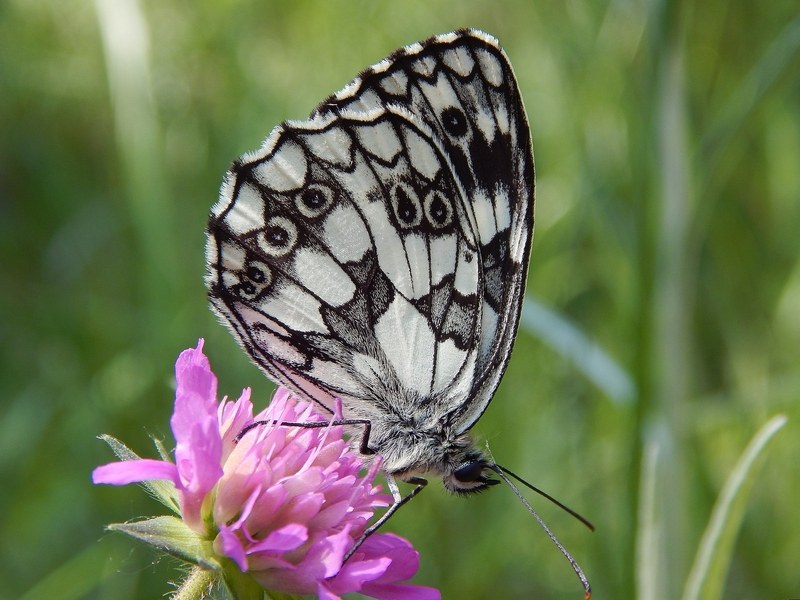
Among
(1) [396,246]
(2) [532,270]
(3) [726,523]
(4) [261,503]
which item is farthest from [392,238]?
(2) [532,270]

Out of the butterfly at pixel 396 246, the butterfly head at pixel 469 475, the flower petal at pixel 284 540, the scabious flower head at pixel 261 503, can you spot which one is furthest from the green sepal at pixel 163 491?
the butterfly head at pixel 469 475

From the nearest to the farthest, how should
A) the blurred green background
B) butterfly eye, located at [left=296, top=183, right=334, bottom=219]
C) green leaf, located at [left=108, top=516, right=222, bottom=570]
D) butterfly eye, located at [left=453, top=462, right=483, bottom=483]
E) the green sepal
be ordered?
green leaf, located at [left=108, top=516, right=222, bottom=570], the green sepal, butterfly eye, located at [left=453, top=462, right=483, bottom=483], butterfly eye, located at [left=296, top=183, right=334, bottom=219], the blurred green background

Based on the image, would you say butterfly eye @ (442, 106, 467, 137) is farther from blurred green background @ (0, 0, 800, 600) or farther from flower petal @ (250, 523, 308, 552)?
flower petal @ (250, 523, 308, 552)

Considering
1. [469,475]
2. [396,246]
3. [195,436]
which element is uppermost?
[396,246]

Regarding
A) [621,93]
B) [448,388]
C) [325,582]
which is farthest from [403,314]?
[621,93]

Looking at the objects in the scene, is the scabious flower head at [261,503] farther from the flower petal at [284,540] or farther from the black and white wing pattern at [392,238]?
the black and white wing pattern at [392,238]

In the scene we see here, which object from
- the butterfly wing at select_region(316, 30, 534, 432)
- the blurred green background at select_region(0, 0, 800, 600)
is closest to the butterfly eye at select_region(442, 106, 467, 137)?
the butterfly wing at select_region(316, 30, 534, 432)

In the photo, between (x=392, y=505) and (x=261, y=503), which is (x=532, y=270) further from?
(x=261, y=503)
